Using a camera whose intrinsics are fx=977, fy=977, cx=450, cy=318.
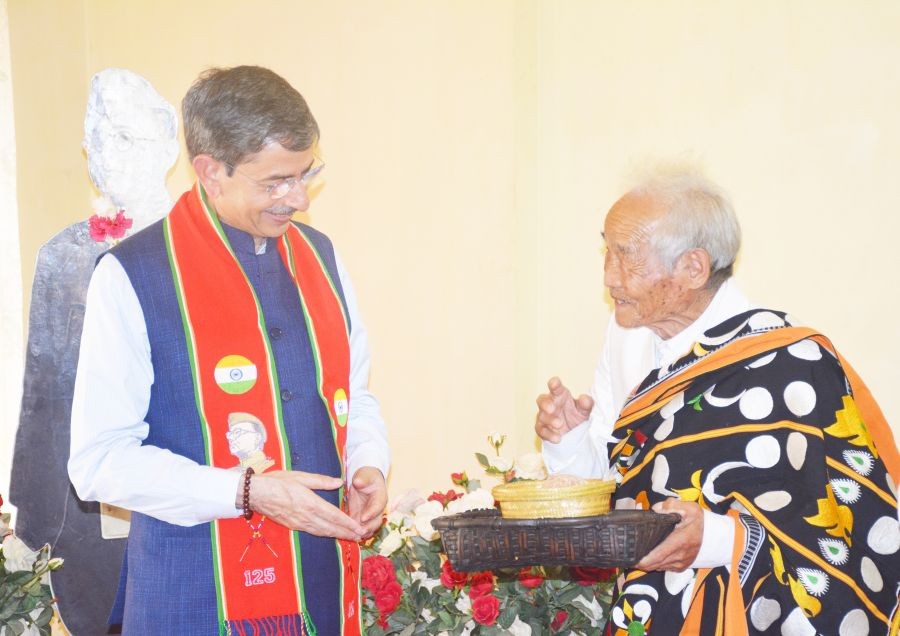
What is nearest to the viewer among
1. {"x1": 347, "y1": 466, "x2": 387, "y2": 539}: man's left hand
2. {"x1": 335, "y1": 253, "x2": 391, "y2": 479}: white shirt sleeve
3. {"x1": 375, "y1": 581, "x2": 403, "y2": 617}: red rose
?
{"x1": 347, "y1": 466, "x2": 387, "y2": 539}: man's left hand

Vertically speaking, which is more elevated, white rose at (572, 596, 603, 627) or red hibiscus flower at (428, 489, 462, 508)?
red hibiscus flower at (428, 489, 462, 508)

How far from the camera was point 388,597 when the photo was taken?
3.18m

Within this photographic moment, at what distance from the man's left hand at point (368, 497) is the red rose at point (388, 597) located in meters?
0.79

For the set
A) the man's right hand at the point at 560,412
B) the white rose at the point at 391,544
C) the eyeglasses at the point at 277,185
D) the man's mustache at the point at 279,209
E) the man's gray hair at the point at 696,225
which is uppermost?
the eyeglasses at the point at 277,185

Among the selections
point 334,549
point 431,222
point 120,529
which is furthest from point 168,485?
point 431,222

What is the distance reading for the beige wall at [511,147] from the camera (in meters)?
3.47

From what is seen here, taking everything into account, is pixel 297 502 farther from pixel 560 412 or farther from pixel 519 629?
pixel 519 629

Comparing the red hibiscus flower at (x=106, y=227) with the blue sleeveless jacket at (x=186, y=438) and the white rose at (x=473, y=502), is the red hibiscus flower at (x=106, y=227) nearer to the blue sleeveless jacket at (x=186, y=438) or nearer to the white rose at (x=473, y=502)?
the blue sleeveless jacket at (x=186, y=438)

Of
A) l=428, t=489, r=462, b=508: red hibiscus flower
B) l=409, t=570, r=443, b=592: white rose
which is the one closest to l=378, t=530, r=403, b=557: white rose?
l=409, t=570, r=443, b=592: white rose

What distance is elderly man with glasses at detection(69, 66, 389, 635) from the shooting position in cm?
218

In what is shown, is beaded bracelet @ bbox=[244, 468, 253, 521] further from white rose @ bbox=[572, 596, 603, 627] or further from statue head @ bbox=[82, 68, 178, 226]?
statue head @ bbox=[82, 68, 178, 226]

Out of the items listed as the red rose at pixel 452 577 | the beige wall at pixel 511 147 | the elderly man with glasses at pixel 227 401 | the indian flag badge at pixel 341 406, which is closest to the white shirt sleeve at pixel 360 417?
the elderly man with glasses at pixel 227 401

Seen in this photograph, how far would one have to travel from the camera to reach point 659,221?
8.20 feet

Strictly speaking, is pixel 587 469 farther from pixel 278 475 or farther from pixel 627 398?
pixel 278 475
